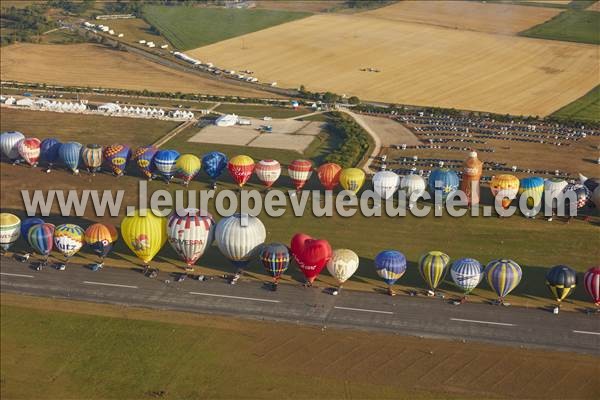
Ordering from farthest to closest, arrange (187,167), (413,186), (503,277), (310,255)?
(187,167) → (413,186) → (310,255) → (503,277)

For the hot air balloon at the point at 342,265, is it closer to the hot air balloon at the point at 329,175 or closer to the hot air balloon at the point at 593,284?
the hot air balloon at the point at 593,284

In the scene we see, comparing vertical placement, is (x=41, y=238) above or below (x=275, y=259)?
above

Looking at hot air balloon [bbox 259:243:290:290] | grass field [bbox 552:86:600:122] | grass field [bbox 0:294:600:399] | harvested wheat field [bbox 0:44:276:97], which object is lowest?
grass field [bbox 0:294:600:399]

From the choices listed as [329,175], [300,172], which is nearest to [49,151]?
[300,172]

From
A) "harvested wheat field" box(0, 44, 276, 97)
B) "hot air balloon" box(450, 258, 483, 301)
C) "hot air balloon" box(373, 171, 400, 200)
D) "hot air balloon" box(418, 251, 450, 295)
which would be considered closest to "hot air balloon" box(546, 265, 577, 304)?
"hot air balloon" box(450, 258, 483, 301)

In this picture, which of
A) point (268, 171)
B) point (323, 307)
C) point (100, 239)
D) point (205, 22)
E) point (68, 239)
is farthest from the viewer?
point (205, 22)

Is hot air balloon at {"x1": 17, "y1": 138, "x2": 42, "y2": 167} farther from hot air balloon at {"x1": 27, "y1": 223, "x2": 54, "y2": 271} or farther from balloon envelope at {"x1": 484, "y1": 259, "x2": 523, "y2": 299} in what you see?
balloon envelope at {"x1": 484, "y1": 259, "x2": 523, "y2": 299}

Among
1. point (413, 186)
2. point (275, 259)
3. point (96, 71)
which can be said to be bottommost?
point (275, 259)

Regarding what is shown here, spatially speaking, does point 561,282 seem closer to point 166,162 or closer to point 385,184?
point 385,184
